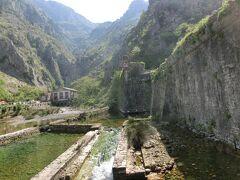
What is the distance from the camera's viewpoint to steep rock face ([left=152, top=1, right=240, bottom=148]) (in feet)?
69.9

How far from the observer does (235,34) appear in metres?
21.0

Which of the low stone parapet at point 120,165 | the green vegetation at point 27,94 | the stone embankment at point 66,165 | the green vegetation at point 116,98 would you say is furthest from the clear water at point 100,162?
the green vegetation at point 27,94

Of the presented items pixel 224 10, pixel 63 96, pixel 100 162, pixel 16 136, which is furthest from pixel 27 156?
pixel 63 96

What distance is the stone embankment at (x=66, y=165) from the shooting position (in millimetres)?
22281

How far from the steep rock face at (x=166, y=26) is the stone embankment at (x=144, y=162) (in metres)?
89.0

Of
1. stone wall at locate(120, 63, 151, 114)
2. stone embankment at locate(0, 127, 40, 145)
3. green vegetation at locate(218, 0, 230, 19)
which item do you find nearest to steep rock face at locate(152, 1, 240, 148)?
green vegetation at locate(218, 0, 230, 19)

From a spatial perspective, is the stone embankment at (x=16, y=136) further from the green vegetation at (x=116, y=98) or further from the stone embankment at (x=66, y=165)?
the green vegetation at (x=116, y=98)

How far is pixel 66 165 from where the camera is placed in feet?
84.7

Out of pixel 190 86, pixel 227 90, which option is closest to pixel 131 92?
pixel 190 86

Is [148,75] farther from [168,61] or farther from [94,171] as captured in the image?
[94,171]

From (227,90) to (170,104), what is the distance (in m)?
21.8

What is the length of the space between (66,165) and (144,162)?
6714 millimetres

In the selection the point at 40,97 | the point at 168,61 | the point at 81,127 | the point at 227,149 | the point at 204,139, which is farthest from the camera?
the point at 40,97

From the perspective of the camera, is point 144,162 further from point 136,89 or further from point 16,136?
point 136,89
